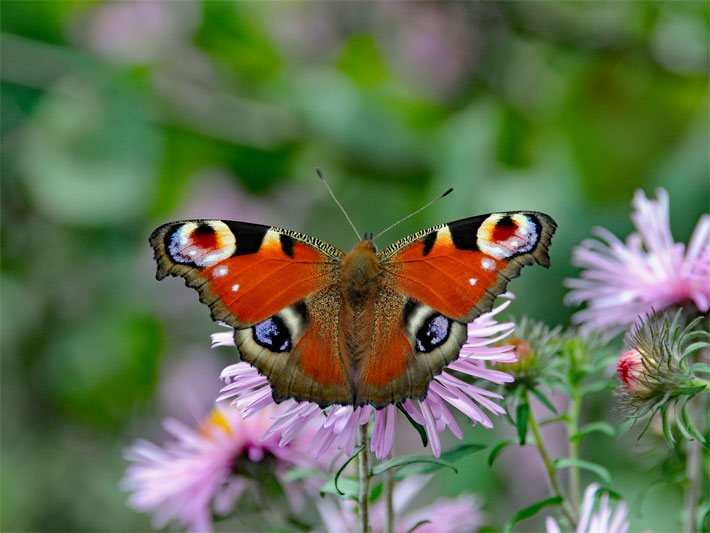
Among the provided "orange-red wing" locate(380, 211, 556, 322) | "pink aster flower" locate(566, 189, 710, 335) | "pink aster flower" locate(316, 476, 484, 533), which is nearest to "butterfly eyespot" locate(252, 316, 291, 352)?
"orange-red wing" locate(380, 211, 556, 322)

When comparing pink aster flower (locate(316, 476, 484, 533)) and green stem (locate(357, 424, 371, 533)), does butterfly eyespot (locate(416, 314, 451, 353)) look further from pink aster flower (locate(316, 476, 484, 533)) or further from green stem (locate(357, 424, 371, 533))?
pink aster flower (locate(316, 476, 484, 533))

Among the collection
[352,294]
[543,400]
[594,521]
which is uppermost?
[352,294]

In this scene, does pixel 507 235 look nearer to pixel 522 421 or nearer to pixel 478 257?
pixel 478 257

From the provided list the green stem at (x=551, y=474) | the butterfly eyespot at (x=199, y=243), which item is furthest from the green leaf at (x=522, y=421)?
the butterfly eyespot at (x=199, y=243)

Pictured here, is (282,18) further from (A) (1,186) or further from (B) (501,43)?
(A) (1,186)

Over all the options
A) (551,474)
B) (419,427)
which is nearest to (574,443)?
(551,474)

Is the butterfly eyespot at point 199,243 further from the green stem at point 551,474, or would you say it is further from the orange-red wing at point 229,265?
the green stem at point 551,474
